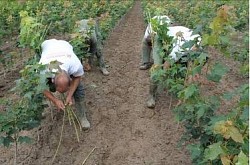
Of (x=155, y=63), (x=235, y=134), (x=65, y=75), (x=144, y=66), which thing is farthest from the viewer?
(x=144, y=66)

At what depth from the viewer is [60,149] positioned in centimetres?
422

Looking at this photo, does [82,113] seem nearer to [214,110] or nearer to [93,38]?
[93,38]

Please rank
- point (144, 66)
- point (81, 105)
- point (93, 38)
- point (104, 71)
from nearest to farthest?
point (81, 105) < point (93, 38) < point (104, 71) < point (144, 66)

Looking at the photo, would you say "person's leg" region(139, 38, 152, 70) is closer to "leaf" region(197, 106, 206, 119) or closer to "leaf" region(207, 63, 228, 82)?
"leaf" region(207, 63, 228, 82)

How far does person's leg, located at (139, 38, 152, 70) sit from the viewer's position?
590 centimetres

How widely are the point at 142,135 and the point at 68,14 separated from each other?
3.85 metres

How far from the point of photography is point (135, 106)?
5.14 meters

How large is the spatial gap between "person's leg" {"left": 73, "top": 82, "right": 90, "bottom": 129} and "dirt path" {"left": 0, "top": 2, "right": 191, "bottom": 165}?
4.6 inches

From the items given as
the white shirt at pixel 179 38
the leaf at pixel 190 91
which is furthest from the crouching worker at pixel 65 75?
the leaf at pixel 190 91

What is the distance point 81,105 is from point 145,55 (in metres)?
1.97

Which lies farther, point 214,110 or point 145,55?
point 145,55

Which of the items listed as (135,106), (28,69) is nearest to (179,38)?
(135,106)

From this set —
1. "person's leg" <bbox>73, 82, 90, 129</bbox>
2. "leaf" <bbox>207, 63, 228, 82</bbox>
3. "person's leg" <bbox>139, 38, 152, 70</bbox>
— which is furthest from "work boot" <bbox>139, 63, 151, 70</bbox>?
"leaf" <bbox>207, 63, 228, 82</bbox>

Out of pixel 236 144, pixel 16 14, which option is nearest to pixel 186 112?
pixel 236 144
